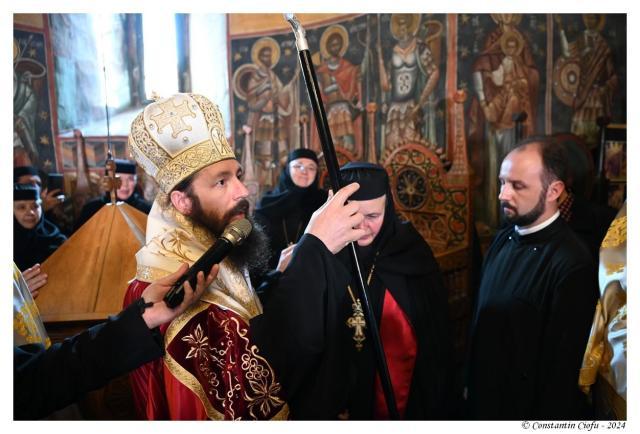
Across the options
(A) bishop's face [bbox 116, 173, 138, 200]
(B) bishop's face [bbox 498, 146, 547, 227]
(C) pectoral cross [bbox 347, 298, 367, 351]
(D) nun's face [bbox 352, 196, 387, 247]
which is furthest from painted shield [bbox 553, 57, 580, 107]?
(A) bishop's face [bbox 116, 173, 138, 200]

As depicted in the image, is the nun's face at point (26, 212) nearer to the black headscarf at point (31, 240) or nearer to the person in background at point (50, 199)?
the black headscarf at point (31, 240)

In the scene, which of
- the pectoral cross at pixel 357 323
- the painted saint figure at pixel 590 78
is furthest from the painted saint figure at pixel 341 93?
the pectoral cross at pixel 357 323

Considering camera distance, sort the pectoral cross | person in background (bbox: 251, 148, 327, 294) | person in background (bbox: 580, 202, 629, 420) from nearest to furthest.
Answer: person in background (bbox: 580, 202, 629, 420) → the pectoral cross → person in background (bbox: 251, 148, 327, 294)

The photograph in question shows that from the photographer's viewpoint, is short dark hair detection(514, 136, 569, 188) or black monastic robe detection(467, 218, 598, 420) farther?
short dark hair detection(514, 136, 569, 188)

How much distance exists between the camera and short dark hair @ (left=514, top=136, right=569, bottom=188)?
100 inches

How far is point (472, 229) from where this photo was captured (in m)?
3.99

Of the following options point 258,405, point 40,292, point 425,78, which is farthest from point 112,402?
point 425,78

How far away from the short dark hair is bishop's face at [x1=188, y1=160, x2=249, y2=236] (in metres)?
1.54

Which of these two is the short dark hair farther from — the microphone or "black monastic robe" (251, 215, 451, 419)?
the microphone

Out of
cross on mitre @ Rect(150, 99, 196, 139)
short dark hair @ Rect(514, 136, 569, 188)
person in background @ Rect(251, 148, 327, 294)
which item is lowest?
person in background @ Rect(251, 148, 327, 294)

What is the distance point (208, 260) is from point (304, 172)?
2.40 meters

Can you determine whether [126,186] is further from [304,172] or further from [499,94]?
[499,94]

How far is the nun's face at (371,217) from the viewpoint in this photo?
2.58 meters
